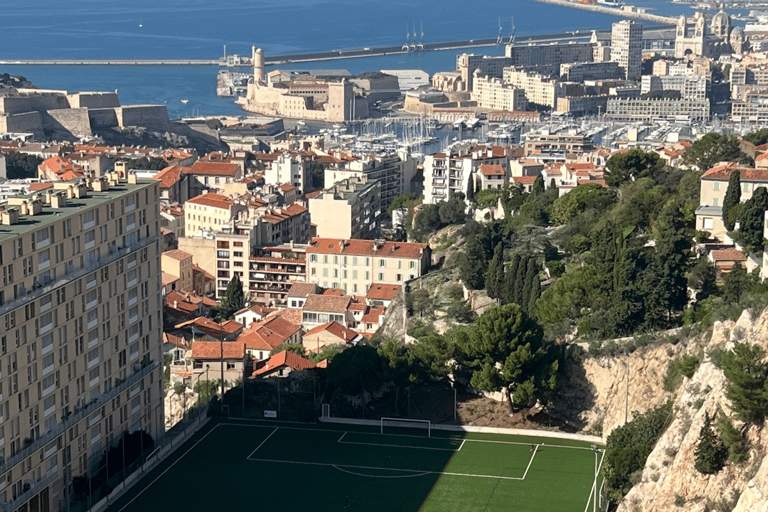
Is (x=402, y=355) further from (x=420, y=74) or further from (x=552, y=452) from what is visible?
(x=420, y=74)

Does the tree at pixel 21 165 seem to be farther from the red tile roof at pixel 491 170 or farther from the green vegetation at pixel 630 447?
the green vegetation at pixel 630 447

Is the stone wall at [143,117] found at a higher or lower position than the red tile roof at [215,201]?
higher

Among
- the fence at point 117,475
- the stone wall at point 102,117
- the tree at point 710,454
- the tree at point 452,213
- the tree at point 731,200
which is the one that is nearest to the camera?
the tree at point 710,454

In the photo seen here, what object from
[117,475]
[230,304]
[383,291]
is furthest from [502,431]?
[230,304]

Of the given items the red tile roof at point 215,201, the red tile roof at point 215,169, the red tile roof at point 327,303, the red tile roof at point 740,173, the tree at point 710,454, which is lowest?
the red tile roof at point 327,303

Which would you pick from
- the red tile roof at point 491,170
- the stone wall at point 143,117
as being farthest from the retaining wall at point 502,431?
the stone wall at point 143,117

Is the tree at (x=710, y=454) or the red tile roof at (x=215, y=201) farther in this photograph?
the red tile roof at (x=215, y=201)

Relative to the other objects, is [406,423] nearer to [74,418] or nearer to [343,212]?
[74,418]

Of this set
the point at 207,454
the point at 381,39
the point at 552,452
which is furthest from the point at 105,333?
the point at 381,39

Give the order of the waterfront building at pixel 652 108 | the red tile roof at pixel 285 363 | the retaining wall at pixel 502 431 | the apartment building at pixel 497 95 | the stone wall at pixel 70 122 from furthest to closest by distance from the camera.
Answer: the apartment building at pixel 497 95, the waterfront building at pixel 652 108, the stone wall at pixel 70 122, the red tile roof at pixel 285 363, the retaining wall at pixel 502 431
